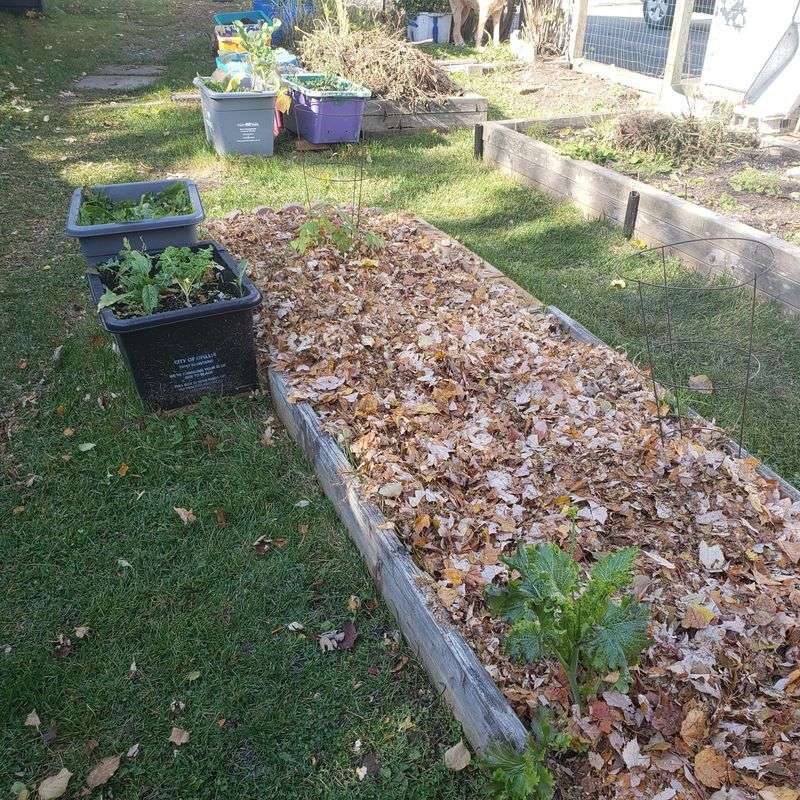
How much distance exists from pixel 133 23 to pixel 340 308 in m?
15.2

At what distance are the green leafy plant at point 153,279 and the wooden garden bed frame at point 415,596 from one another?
730 millimetres

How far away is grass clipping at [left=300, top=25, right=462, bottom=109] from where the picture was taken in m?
7.60

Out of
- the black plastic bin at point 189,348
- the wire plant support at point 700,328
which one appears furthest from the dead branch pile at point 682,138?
the black plastic bin at point 189,348

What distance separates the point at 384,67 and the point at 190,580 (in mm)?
6798

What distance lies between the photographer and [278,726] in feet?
7.08

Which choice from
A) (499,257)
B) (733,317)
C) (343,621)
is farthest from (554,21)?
(343,621)

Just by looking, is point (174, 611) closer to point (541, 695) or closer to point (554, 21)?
point (541, 695)

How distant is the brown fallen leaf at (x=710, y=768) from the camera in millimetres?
1734

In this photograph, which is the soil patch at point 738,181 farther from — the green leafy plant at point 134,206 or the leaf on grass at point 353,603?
the leaf on grass at point 353,603

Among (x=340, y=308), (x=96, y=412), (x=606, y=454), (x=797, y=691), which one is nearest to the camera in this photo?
(x=797, y=691)

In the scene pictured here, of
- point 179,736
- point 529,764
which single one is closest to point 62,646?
point 179,736

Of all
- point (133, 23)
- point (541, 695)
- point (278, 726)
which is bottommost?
point (278, 726)

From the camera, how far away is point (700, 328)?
411 centimetres

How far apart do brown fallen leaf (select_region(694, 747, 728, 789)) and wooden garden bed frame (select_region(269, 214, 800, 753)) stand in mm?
470
